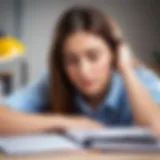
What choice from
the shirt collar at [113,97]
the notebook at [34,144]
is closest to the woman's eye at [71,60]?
the shirt collar at [113,97]

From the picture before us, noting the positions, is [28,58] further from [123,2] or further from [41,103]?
[123,2]

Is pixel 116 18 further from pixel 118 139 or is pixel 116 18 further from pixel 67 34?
pixel 118 139

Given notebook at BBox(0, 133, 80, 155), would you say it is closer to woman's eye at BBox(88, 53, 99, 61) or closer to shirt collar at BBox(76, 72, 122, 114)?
shirt collar at BBox(76, 72, 122, 114)

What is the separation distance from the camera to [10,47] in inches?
53.8

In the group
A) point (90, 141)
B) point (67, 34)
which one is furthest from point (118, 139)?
point (67, 34)

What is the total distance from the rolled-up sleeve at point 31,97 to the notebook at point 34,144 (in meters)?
0.08

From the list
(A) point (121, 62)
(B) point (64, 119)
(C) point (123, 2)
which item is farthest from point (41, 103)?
(C) point (123, 2)

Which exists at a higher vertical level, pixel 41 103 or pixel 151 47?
pixel 151 47

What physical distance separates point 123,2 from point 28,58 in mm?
299

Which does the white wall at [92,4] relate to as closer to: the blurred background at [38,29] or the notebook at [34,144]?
the blurred background at [38,29]

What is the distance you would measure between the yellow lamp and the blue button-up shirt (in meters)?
0.09

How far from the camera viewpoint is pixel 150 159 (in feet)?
4.42

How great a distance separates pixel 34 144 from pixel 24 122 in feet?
0.22

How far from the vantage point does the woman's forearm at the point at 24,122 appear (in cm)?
135
